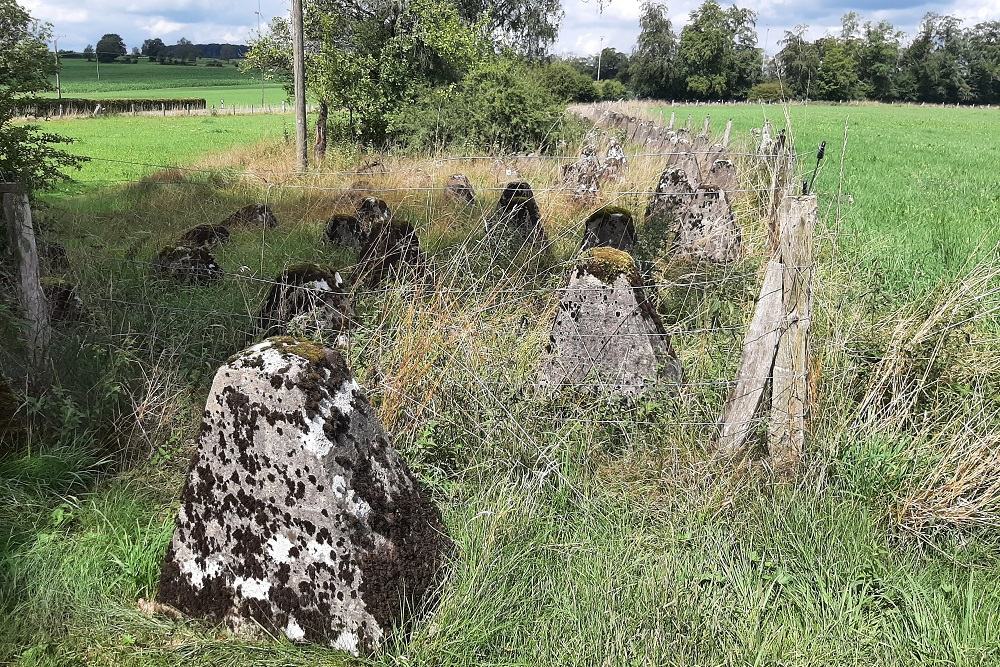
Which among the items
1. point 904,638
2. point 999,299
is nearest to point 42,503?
point 904,638

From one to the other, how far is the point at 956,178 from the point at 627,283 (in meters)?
14.1

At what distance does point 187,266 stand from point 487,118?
1308cm

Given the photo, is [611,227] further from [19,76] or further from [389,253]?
[19,76]

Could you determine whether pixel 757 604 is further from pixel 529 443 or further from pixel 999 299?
pixel 999 299

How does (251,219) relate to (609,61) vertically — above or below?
below

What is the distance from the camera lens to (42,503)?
3562 mm

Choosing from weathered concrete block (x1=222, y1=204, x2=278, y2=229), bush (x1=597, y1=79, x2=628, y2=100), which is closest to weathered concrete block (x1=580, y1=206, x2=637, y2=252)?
weathered concrete block (x1=222, y1=204, x2=278, y2=229)

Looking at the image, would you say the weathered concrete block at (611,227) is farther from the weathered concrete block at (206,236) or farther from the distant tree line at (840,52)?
the distant tree line at (840,52)

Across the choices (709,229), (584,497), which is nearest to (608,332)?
(584,497)

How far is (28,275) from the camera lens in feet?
15.4

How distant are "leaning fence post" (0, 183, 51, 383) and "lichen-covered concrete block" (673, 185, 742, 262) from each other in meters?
5.54

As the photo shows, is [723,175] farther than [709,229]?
Yes

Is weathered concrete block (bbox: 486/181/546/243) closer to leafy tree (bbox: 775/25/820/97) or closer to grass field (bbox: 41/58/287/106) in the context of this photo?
leafy tree (bbox: 775/25/820/97)

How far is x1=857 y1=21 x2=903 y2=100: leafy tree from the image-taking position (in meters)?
84.2
